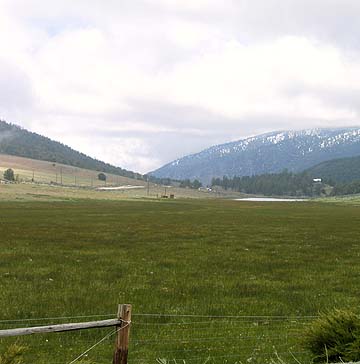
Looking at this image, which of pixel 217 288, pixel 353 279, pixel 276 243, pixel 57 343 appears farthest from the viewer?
pixel 276 243

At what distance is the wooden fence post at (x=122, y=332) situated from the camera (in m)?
8.65

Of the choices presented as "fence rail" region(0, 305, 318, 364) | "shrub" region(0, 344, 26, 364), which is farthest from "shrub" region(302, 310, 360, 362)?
"shrub" region(0, 344, 26, 364)

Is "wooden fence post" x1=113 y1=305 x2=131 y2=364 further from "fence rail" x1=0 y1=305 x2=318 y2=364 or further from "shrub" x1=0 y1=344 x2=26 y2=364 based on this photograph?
"fence rail" x1=0 y1=305 x2=318 y2=364

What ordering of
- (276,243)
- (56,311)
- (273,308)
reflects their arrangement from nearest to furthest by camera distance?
(56,311) → (273,308) → (276,243)

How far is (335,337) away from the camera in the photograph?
9.55 m

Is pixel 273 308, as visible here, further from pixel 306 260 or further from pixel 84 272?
pixel 306 260

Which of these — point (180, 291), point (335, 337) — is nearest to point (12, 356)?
point (335, 337)

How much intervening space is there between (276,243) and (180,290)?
2407 centimetres

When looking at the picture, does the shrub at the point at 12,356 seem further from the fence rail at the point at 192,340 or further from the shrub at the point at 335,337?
the shrub at the point at 335,337

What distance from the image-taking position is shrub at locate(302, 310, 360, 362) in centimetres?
919

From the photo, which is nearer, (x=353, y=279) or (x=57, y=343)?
(x=57, y=343)

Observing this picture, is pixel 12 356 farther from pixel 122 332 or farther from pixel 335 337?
pixel 335 337

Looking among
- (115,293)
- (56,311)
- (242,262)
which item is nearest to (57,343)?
(56,311)

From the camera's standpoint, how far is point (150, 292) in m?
22.6
